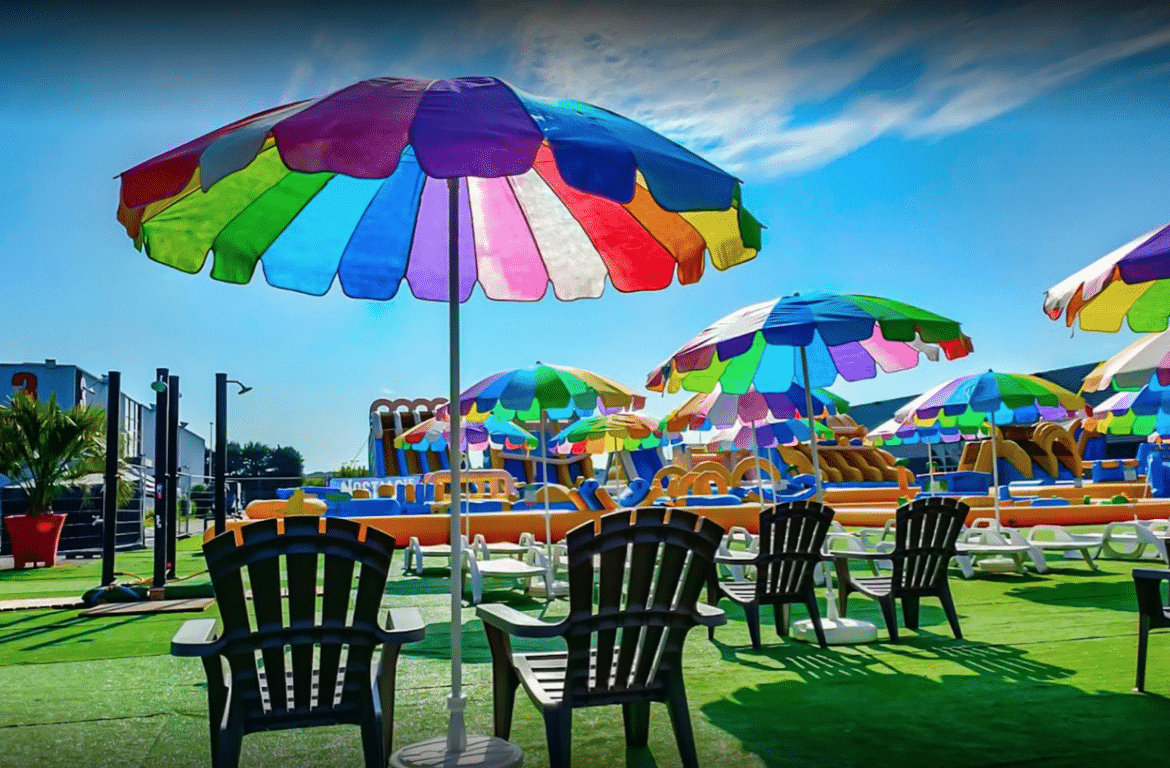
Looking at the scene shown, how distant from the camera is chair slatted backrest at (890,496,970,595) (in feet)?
19.7

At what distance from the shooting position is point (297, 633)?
289 cm

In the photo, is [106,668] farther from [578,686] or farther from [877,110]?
[877,110]

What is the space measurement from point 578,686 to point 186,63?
8.14 feet

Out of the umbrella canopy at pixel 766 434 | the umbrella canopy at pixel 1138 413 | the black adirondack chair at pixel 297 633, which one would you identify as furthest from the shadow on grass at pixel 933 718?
the umbrella canopy at pixel 766 434

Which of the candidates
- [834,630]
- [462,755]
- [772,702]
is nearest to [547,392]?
[834,630]

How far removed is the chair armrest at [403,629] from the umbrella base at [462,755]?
496 mm

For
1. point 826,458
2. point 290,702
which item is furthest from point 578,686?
point 826,458

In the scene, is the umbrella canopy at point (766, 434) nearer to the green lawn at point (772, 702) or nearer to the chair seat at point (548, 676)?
the green lawn at point (772, 702)

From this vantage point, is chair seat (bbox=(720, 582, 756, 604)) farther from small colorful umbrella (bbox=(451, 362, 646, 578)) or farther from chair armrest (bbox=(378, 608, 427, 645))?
chair armrest (bbox=(378, 608, 427, 645))

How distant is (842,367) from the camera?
7.10m

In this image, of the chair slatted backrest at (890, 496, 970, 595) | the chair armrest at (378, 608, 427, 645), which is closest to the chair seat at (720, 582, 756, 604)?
the chair slatted backrest at (890, 496, 970, 595)

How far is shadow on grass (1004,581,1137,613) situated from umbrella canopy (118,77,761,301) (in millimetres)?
5396

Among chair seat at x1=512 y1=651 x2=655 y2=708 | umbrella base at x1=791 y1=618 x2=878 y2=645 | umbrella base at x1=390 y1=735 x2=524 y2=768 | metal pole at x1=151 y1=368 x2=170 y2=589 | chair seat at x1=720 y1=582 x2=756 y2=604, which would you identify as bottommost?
umbrella base at x1=791 y1=618 x2=878 y2=645

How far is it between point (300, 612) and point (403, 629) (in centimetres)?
34
